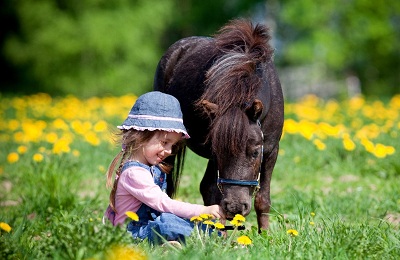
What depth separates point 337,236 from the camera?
3492mm

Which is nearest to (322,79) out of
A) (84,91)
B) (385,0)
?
(385,0)

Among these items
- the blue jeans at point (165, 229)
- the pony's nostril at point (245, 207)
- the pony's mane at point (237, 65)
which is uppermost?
the pony's mane at point (237, 65)

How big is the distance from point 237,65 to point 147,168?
92cm

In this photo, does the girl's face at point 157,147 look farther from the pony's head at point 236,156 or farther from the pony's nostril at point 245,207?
the pony's nostril at point 245,207

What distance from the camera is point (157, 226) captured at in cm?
379

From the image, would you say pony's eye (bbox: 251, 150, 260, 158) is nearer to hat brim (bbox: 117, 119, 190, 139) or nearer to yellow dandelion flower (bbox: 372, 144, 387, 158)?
hat brim (bbox: 117, 119, 190, 139)

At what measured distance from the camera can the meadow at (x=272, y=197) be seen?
3229mm

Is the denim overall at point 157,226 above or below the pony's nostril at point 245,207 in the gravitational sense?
below

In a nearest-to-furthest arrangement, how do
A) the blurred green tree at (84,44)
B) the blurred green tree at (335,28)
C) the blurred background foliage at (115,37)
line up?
the blurred green tree at (84,44)
the blurred background foliage at (115,37)
the blurred green tree at (335,28)

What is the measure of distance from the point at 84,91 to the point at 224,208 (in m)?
19.7

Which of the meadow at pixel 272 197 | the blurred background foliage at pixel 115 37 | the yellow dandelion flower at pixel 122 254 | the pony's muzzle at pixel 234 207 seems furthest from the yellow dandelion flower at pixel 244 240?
the blurred background foliage at pixel 115 37

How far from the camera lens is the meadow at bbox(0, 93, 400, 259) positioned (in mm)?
3229

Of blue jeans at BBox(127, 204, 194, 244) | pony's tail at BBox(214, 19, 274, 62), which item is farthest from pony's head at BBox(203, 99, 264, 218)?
pony's tail at BBox(214, 19, 274, 62)

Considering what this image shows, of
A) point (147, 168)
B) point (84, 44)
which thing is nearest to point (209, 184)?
point (147, 168)
